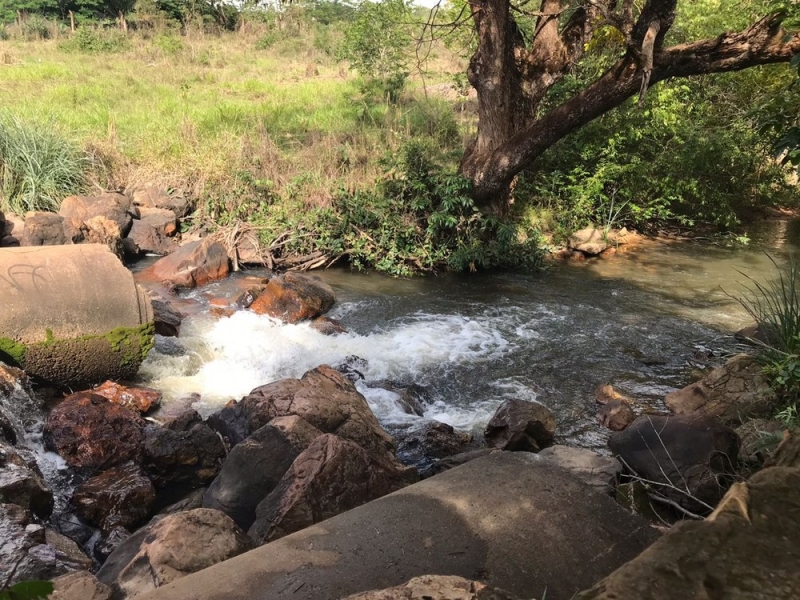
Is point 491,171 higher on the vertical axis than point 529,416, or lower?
higher

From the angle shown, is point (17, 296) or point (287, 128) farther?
point (287, 128)

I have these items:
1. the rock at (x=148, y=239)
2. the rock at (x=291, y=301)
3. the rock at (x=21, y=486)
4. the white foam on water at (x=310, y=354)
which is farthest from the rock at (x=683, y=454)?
the rock at (x=148, y=239)

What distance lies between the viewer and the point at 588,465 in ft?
12.0

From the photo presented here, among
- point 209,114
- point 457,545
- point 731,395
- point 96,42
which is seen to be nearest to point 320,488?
point 457,545

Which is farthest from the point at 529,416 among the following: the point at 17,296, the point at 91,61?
→ the point at 91,61

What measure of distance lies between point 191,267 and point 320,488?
6.39 meters

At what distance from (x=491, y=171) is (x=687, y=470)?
714cm

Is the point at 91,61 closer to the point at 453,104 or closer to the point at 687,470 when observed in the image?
the point at 453,104

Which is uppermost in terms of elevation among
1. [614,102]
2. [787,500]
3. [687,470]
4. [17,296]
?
[614,102]

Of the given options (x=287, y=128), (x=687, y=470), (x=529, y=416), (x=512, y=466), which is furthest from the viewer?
(x=287, y=128)

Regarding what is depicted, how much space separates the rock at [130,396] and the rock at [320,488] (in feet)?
8.15

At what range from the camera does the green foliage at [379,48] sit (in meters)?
15.7

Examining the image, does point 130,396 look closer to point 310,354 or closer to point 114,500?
point 114,500

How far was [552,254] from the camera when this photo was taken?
448 inches
